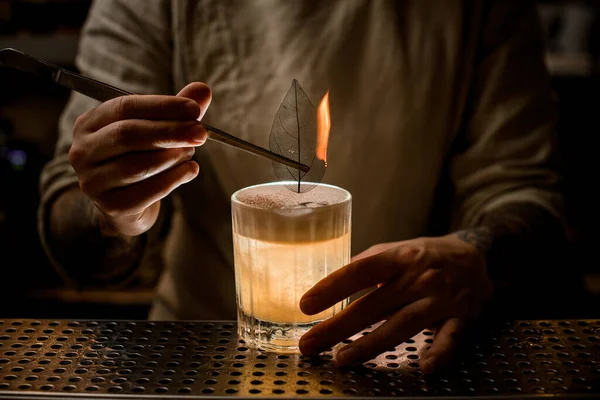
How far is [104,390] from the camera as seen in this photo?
833 millimetres

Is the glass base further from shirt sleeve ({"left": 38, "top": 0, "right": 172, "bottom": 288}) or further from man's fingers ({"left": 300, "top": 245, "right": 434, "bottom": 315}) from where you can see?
shirt sleeve ({"left": 38, "top": 0, "right": 172, "bottom": 288})

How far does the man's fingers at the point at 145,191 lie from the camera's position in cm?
101

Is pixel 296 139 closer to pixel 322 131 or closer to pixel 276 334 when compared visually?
pixel 322 131

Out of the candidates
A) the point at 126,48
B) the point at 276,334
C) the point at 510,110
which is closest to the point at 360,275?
the point at 276,334

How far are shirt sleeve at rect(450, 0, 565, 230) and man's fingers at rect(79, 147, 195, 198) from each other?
86 centimetres

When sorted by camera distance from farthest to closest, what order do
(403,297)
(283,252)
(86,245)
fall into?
(86,245) → (403,297) → (283,252)

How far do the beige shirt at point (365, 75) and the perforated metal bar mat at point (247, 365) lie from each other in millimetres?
605

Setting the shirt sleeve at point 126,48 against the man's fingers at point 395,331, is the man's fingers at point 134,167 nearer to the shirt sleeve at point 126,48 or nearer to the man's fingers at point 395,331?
the man's fingers at point 395,331

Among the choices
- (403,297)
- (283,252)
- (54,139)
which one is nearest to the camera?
(283,252)

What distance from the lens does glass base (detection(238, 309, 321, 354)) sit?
948mm

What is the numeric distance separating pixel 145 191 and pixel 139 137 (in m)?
0.12

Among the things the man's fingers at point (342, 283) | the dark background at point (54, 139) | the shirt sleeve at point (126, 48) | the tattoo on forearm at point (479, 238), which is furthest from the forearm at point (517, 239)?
the dark background at point (54, 139)

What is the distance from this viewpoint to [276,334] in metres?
0.96

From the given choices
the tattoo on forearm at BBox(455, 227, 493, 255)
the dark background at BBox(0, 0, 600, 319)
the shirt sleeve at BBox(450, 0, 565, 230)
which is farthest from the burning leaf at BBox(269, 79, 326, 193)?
the dark background at BBox(0, 0, 600, 319)
